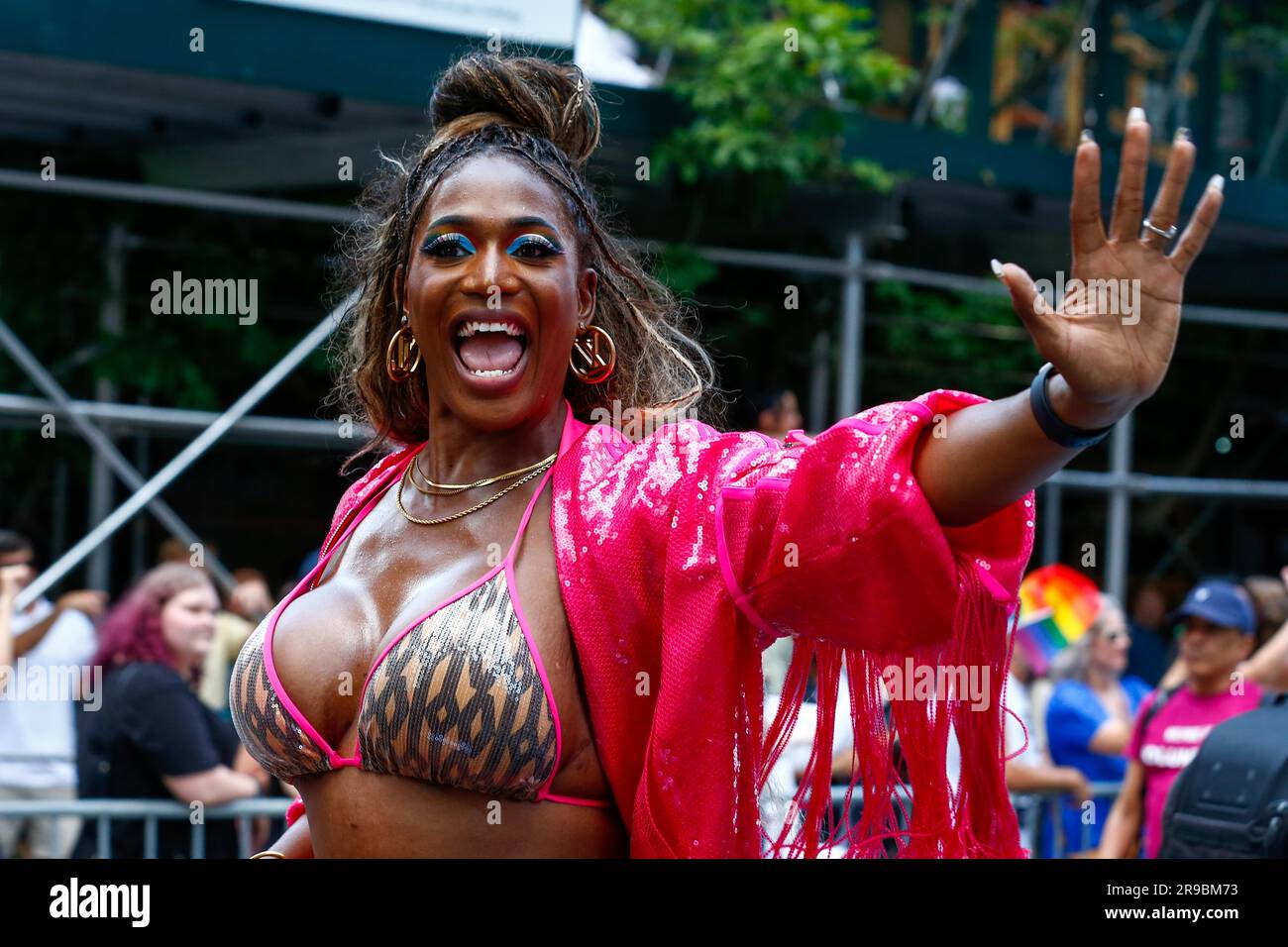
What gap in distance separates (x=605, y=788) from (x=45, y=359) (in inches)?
254

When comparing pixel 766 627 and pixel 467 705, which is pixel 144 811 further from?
pixel 766 627

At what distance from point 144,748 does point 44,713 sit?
766 millimetres

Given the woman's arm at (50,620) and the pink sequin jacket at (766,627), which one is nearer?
the pink sequin jacket at (766,627)

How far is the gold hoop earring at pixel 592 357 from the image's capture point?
104 inches

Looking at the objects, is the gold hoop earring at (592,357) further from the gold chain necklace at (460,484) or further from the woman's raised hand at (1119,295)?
the woman's raised hand at (1119,295)

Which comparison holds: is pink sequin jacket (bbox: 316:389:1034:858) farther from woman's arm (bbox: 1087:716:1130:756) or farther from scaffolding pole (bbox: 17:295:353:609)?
woman's arm (bbox: 1087:716:1130:756)

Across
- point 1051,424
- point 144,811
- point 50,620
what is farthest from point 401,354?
point 50,620

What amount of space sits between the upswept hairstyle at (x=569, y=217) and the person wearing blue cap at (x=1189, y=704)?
124 inches

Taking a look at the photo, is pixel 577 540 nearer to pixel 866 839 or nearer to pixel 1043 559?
pixel 866 839

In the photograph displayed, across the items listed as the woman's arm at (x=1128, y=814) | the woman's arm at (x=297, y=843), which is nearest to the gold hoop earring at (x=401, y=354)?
the woman's arm at (x=297, y=843)

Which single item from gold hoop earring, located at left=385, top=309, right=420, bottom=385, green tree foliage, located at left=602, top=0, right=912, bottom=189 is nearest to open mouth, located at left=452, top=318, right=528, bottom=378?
gold hoop earring, located at left=385, top=309, right=420, bottom=385

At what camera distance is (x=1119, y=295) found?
1892 mm

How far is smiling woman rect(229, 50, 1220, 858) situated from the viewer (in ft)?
6.64
